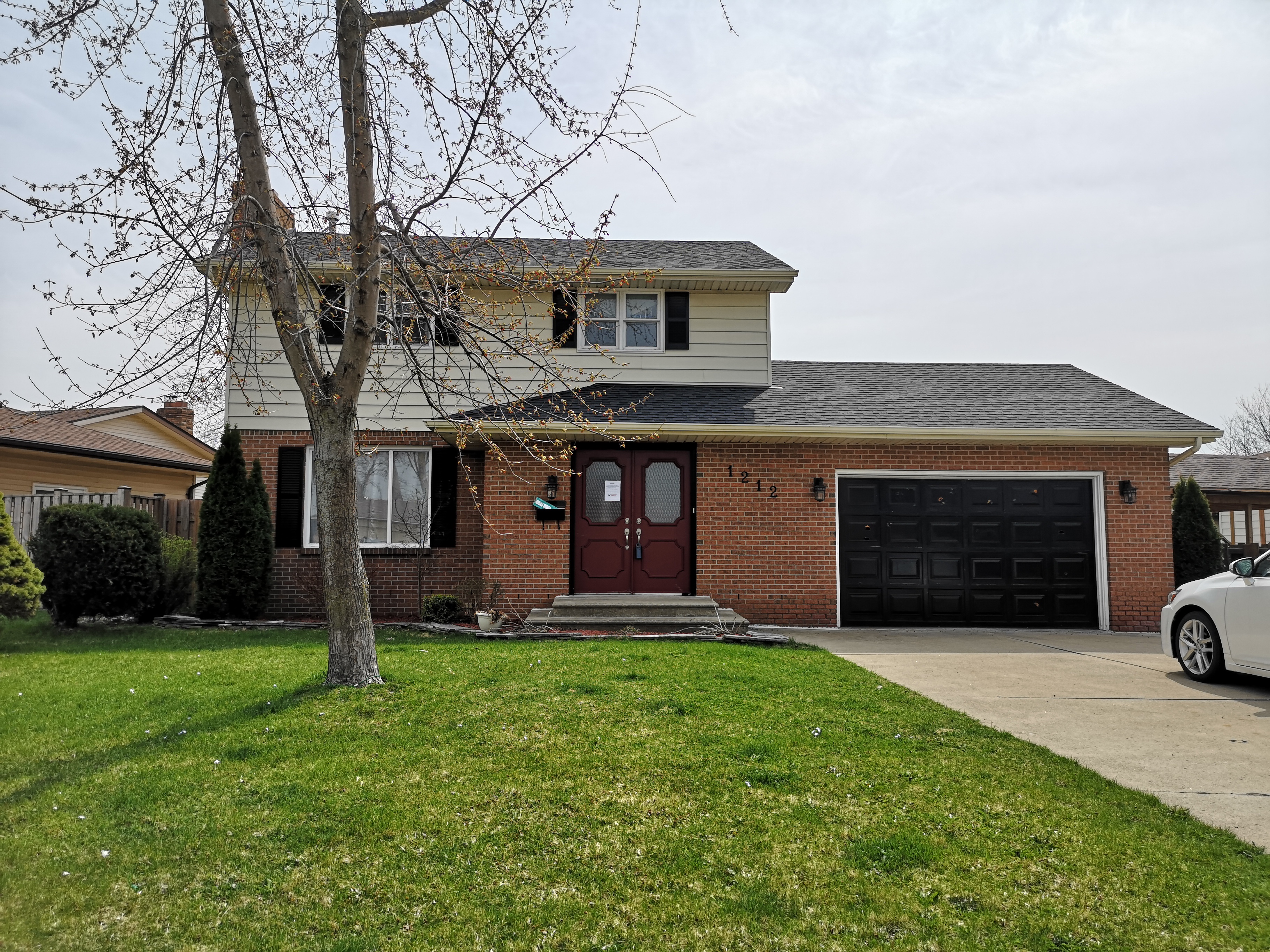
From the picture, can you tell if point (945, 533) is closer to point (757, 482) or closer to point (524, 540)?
point (757, 482)

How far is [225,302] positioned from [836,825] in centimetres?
596

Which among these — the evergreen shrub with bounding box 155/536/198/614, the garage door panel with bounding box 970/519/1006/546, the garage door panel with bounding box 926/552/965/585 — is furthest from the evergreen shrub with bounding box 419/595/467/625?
the garage door panel with bounding box 970/519/1006/546

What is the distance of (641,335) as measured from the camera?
13.2 metres

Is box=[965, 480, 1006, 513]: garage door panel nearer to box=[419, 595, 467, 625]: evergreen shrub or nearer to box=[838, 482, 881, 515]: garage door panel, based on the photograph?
box=[838, 482, 881, 515]: garage door panel

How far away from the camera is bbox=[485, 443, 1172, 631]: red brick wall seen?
462 inches

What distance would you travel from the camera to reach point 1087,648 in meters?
9.95

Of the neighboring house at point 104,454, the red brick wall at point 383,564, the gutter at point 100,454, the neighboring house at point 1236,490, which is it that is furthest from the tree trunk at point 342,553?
the neighboring house at point 1236,490

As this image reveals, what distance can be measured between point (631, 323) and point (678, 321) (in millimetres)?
754

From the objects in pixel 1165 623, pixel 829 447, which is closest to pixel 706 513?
pixel 829 447

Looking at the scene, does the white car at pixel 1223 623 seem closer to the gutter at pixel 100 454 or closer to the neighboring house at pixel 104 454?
the gutter at pixel 100 454

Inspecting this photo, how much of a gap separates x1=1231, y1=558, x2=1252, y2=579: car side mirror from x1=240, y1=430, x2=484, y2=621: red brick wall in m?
9.22

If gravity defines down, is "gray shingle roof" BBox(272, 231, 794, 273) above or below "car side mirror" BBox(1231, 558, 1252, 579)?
above

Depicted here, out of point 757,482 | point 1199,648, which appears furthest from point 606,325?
point 1199,648

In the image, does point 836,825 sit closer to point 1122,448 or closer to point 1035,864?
point 1035,864
